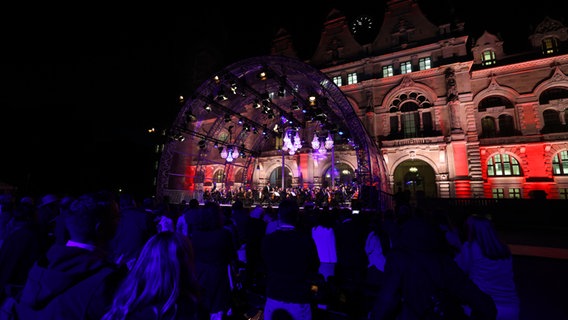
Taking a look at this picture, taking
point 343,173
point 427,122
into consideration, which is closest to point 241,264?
point 343,173

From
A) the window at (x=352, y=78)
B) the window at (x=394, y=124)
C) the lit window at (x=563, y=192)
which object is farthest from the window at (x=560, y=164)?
the window at (x=352, y=78)

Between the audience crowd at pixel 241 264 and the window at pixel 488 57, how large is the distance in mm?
22972

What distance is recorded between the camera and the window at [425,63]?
68.9ft

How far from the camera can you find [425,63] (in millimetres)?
21156

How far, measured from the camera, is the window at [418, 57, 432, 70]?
2099cm

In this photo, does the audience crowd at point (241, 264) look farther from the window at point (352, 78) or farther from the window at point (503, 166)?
the window at point (352, 78)

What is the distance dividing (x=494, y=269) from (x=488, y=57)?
25993mm

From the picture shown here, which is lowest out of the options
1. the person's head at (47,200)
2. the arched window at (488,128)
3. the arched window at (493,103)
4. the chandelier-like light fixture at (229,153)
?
the person's head at (47,200)

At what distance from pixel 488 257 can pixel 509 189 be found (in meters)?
22.0

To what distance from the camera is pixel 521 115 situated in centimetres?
1933

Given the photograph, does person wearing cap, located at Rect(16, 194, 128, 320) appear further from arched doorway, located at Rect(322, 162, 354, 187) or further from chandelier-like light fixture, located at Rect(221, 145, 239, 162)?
arched doorway, located at Rect(322, 162, 354, 187)

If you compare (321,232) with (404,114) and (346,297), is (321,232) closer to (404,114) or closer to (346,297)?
(346,297)

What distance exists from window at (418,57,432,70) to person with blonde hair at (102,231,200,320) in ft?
81.7

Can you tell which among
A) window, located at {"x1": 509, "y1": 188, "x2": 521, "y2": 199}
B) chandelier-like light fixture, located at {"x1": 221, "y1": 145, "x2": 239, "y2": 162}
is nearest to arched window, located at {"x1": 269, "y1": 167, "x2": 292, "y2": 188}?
chandelier-like light fixture, located at {"x1": 221, "y1": 145, "x2": 239, "y2": 162}
